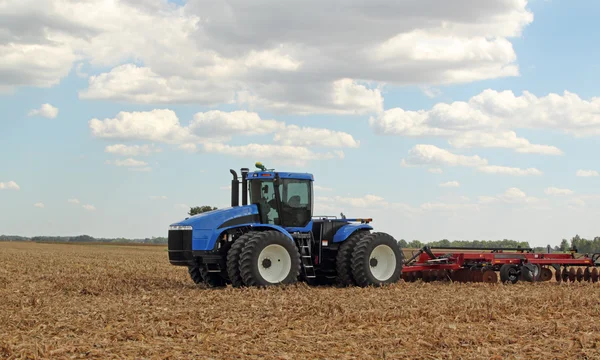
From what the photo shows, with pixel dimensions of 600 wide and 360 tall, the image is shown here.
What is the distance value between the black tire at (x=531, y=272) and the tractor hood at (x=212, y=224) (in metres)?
6.88

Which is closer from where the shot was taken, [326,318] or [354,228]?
[326,318]

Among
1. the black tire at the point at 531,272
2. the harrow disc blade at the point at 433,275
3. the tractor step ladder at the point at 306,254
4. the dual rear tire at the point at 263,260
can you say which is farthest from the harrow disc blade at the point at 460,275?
the dual rear tire at the point at 263,260

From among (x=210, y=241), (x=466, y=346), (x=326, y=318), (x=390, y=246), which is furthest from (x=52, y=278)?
(x=466, y=346)

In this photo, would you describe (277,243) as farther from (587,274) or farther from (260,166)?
(587,274)

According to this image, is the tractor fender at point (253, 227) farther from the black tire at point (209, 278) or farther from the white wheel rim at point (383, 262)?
the white wheel rim at point (383, 262)

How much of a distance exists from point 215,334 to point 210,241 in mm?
5800

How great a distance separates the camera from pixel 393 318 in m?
10.7

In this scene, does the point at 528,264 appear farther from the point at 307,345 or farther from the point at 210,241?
the point at 307,345

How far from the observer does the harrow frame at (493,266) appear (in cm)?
1730

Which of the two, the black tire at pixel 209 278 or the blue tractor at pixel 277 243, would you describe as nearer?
the blue tractor at pixel 277 243

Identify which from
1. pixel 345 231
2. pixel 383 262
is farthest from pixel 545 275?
pixel 345 231

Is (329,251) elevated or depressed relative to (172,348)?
elevated

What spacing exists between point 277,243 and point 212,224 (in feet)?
4.85

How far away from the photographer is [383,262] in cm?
1655
